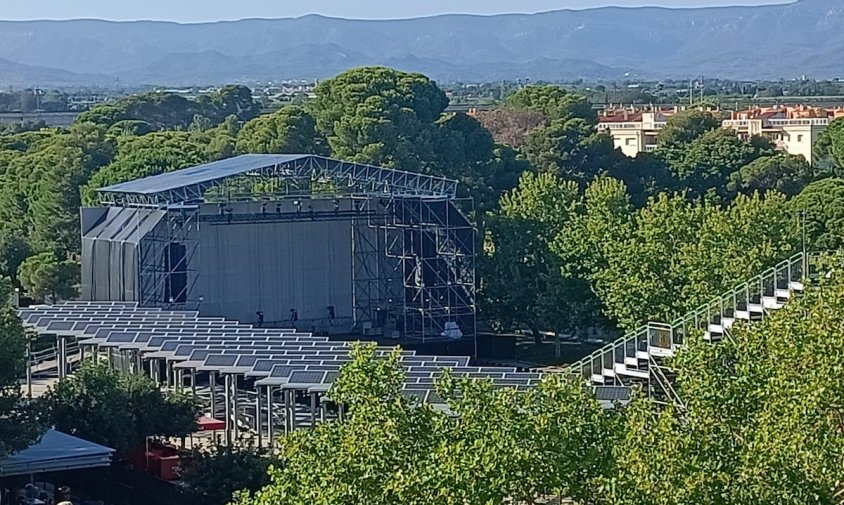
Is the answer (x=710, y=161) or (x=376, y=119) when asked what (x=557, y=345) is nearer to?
(x=376, y=119)

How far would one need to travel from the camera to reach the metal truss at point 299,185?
3931 centimetres

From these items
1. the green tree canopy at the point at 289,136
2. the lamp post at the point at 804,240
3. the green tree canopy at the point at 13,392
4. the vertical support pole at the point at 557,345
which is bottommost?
the vertical support pole at the point at 557,345

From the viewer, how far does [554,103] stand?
6356 centimetres

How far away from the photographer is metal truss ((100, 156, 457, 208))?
39.3m

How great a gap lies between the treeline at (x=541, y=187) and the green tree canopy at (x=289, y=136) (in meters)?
0.05

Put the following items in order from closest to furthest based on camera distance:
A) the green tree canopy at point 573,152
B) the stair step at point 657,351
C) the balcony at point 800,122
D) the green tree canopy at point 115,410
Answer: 1. the green tree canopy at point 115,410
2. the stair step at point 657,351
3. the green tree canopy at point 573,152
4. the balcony at point 800,122

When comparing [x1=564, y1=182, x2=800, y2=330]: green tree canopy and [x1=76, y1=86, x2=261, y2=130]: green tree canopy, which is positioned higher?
[x1=76, y1=86, x2=261, y2=130]: green tree canopy

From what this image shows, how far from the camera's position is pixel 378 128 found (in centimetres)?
5003

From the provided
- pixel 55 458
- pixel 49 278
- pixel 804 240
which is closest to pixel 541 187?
pixel 804 240

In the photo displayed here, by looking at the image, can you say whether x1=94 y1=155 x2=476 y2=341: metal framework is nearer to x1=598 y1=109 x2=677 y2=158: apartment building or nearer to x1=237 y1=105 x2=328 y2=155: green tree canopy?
x1=237 y1=105 x2=328 y2=155: green tree canopy

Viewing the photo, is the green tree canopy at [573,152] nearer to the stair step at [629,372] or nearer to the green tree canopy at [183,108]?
the stair step at [629,372]

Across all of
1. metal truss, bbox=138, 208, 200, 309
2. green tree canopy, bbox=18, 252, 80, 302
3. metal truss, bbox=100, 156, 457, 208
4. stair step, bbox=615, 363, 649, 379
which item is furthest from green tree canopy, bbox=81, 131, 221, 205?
stair step, bbox=615, 363, 649, 379

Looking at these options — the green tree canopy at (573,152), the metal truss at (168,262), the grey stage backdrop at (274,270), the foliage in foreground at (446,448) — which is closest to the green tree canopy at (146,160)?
the grey stage backdrop at (274,270)

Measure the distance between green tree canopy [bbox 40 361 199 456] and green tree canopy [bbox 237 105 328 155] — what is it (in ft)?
82.7
